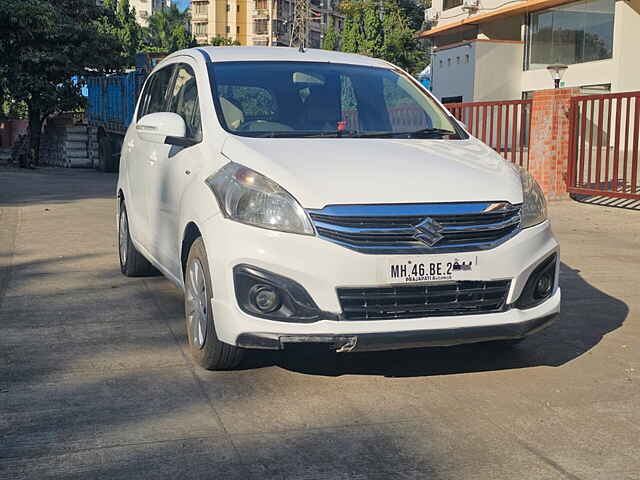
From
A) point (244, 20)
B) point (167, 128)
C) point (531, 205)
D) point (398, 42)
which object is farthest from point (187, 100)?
point (244, 20)

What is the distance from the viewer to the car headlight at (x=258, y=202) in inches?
167

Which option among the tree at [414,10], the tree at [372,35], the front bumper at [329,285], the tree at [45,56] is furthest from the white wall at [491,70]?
the front bumper at [329,285]

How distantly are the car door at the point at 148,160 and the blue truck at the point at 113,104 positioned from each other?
54.5 feet

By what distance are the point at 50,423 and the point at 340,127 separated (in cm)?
241

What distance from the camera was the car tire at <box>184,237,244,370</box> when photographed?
4609mm

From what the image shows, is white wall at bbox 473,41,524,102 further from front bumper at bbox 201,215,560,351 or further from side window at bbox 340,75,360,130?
front bumper at bbox 201,215,560,351

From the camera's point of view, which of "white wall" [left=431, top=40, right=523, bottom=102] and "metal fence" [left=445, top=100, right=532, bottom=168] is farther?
"white wall" [left=431, top=40, right=523, bottom=102]

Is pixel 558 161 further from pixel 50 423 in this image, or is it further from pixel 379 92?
pixel 50 423

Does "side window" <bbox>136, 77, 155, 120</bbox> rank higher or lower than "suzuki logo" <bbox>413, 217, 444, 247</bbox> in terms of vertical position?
higher

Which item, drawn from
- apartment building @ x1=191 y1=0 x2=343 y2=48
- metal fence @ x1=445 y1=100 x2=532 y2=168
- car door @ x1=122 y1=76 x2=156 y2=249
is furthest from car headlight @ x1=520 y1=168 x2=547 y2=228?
apartment building @ x1=191 y1=0 x2=343 y2=48

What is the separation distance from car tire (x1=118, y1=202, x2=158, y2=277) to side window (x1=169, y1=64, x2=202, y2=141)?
146 cm

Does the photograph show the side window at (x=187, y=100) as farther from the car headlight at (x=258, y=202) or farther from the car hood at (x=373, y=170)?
the car headlight at (x=258, y=202)

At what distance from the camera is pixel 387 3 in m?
55.3

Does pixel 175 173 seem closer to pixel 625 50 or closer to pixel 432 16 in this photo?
pixel 625 50
